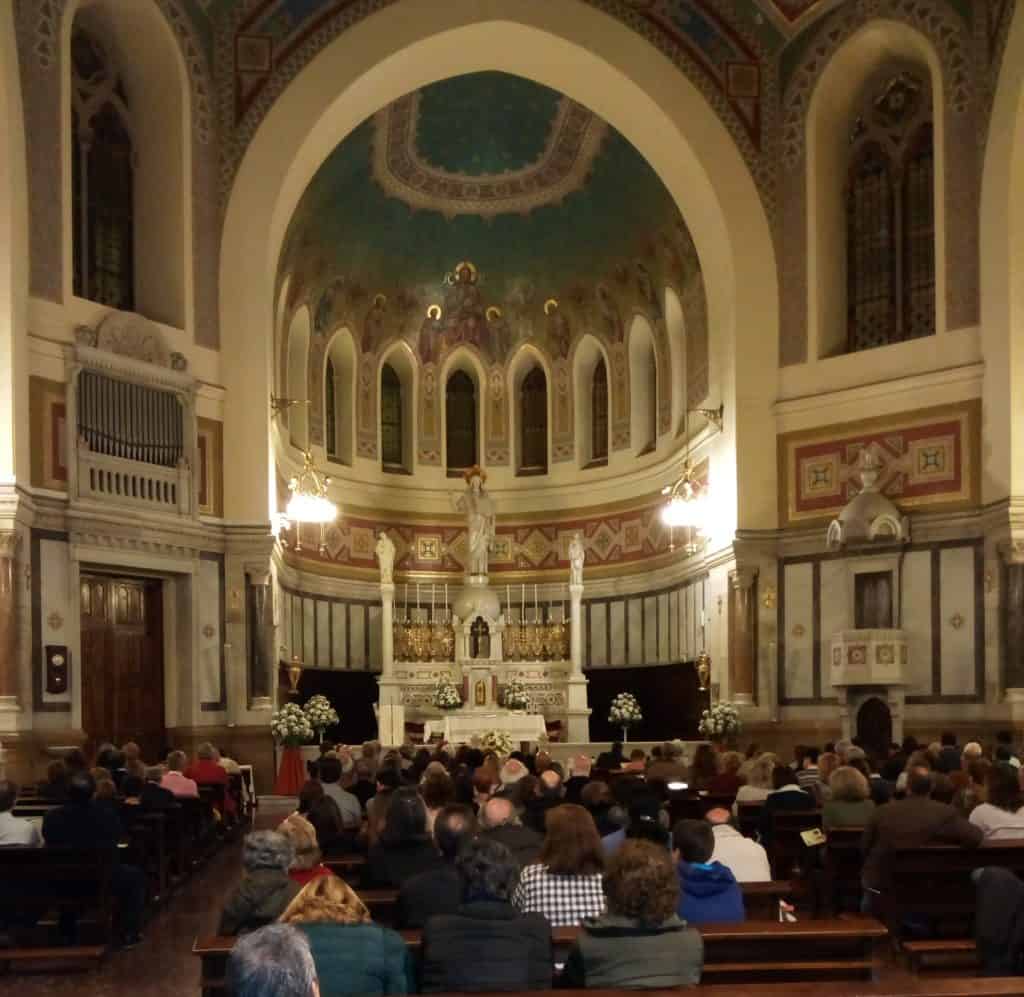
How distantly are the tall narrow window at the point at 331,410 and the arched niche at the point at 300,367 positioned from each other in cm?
172

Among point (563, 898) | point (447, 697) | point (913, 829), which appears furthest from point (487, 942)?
point (447, 697)

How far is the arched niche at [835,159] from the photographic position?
86.2 feet

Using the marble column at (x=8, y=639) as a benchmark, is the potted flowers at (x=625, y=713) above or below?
below

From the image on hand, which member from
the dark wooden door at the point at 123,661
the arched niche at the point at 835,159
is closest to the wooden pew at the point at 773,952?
the dark wooden door at the point at 123,661

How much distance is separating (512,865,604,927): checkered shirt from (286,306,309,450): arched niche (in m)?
24.7

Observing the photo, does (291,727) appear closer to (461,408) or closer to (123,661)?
(123,661)

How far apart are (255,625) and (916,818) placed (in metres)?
16.3

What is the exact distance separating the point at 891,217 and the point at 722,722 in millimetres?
8471

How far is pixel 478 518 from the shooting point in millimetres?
32688

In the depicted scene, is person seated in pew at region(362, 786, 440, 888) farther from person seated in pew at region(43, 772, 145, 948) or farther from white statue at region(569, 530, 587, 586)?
white statue at region(569, 530, 587, 586)

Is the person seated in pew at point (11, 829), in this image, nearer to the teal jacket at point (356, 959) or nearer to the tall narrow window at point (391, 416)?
the teal jacket at point (356, 959)

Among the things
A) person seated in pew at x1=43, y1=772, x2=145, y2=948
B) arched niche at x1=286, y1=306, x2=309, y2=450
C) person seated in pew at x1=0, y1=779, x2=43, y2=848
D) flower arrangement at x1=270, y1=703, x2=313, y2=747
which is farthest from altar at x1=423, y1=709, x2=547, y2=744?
person seated in pew at x1=0, y1=779, x2=43, y2=848

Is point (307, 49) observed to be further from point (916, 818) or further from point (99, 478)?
point (916, 818)

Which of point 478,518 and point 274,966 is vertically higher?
point 478,518
